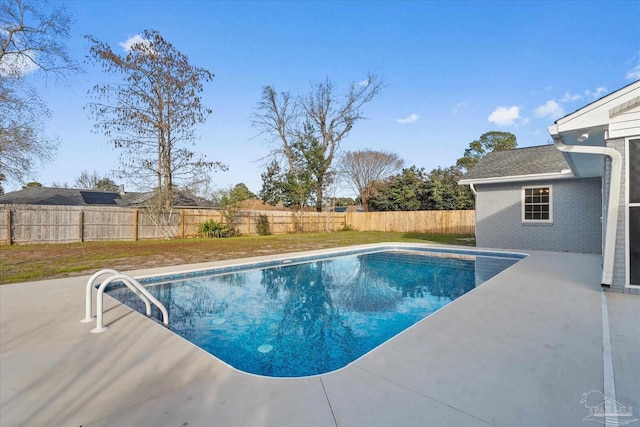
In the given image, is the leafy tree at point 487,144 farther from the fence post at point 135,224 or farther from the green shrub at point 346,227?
the fence post at point 135,224

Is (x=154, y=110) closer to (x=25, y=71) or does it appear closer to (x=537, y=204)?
(x=25, y=71)

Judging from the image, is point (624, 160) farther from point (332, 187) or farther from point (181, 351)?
point (332, 187)

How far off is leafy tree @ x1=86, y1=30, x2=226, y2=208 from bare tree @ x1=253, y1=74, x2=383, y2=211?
814 cm

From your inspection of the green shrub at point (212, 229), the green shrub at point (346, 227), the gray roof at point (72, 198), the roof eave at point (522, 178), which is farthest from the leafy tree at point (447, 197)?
the gray roof at point (72, 198)

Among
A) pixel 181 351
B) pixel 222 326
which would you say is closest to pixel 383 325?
pixel 222 326

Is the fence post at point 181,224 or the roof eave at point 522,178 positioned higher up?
the roof eave at point 522,178

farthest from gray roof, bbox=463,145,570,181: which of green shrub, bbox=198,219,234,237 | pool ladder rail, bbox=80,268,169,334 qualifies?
green shrub, bbox=198,219,234,237

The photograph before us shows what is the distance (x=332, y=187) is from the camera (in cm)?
2523

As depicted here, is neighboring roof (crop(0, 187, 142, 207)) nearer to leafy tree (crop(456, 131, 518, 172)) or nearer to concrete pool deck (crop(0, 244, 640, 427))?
concrete pool deck (crop(0, 244, 640, 427))

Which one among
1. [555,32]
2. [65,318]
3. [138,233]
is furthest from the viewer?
[138,233]

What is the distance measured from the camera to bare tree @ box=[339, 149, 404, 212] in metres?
31.6

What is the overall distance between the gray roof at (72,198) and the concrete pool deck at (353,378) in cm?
1549

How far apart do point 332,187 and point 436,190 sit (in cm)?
791

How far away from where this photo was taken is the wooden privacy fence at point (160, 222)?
13016 mm
